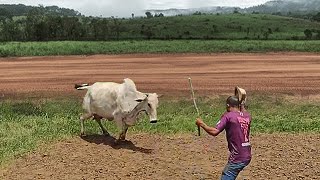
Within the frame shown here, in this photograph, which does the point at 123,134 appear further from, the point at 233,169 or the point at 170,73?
the point at 170,73

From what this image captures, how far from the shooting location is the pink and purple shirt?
8.33 m

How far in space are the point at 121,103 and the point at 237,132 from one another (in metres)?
5.99

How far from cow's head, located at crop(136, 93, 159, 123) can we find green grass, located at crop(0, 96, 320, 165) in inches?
108

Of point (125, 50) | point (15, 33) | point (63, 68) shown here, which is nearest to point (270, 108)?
point (63, 68)

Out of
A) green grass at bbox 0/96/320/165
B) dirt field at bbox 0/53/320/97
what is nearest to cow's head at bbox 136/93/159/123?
green grass at bbox 0/96/320/165

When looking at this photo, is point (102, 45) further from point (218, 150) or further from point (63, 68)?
point (218, 150)

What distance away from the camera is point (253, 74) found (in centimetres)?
3111

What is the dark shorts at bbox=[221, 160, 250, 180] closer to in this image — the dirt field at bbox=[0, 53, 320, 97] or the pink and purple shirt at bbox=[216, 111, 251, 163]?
the pink and purple shirt at bbox=[216, 111, 251, 163]

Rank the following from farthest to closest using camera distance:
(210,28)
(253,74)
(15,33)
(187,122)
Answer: (210,28)
(15,33)
(253,74)
(187,122)

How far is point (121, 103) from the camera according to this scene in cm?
1377

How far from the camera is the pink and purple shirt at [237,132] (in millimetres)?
8328

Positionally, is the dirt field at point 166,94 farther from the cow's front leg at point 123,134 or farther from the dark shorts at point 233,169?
the dark shorts at point 233,169

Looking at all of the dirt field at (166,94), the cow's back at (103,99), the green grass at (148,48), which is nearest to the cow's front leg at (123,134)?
the dirt field at (166,94)

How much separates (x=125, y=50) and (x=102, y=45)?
4.72m
